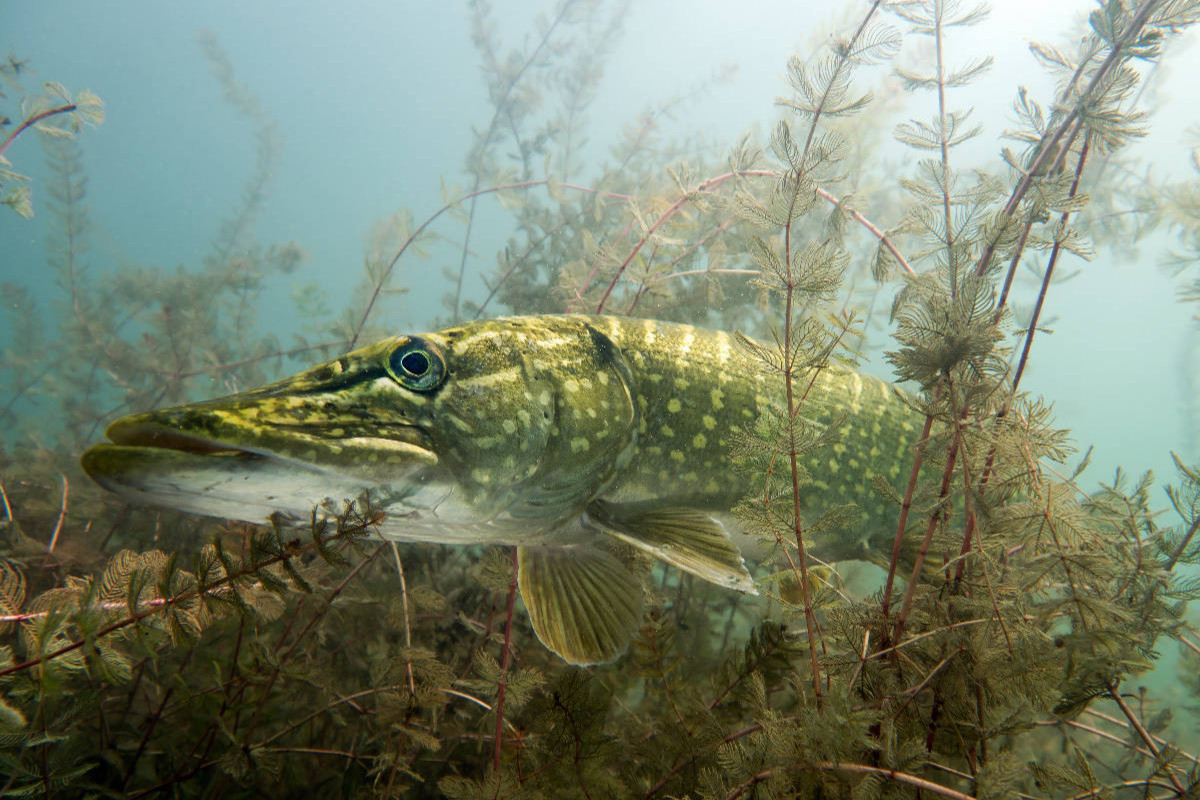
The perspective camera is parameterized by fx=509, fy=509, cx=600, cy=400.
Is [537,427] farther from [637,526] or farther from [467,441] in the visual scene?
[637,526]

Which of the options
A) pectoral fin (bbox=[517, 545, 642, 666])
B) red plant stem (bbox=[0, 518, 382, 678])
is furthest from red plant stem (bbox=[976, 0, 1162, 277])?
red plant stem (bbox=[0, 518, 382, 678])

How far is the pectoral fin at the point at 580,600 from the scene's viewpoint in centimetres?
232

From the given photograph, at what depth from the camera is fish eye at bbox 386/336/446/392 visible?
219 cm

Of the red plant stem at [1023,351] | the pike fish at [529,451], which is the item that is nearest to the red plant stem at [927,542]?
the red plant stem at [1023,351]

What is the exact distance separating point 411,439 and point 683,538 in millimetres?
1285

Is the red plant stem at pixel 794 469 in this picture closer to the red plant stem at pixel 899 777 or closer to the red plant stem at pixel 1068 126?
the red plant stem at pixel 899 777

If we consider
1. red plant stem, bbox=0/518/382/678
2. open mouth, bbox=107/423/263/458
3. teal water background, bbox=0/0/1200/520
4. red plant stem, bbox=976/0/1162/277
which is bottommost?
red plant stem, bbox=0/518/382/678

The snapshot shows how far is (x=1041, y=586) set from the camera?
2.11m

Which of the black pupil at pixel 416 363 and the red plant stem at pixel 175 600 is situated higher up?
the black pupil at pixel 416 363

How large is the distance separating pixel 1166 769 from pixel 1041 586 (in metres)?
0.62

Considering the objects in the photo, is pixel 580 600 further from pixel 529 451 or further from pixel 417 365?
pixel 417 365

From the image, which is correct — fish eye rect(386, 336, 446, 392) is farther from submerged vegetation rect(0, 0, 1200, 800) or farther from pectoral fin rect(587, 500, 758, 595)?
pectoral fin rect(587, 500, 758, 595)

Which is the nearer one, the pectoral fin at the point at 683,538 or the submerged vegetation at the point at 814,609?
the submerged vegetation at the point at 814,609

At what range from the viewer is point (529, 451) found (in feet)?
7.76
